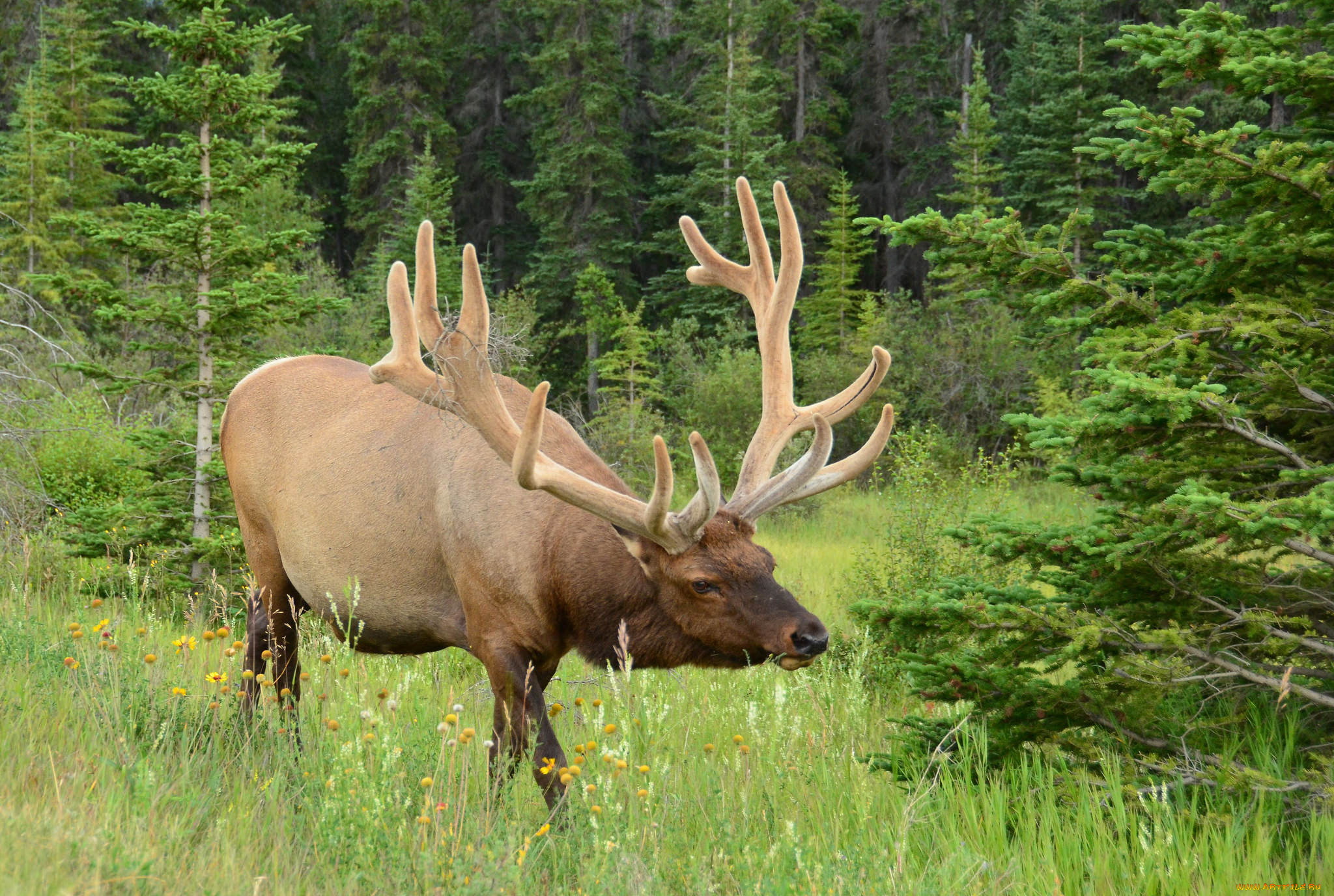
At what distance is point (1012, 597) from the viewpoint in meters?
3.54

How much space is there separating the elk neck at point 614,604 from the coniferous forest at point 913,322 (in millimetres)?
798

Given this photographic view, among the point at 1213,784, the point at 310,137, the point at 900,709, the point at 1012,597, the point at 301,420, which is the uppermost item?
the point at 310,137

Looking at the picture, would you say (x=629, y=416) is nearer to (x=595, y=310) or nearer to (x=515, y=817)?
(x=595, y=310)

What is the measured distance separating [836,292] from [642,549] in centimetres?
2622

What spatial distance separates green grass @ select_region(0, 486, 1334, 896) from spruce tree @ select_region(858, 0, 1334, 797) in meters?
0.26

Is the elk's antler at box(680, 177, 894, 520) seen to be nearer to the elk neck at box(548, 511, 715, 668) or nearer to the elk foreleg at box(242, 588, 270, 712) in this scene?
the elk neck at box(548, 511, 715, 668)

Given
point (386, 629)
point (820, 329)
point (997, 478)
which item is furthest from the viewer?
point (820, 329)

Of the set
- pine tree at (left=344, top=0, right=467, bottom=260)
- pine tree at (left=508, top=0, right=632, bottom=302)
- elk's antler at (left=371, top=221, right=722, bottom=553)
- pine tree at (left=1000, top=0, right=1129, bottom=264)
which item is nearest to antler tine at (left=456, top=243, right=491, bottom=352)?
elk's antler at (left=371, top=221, right=722, bottom=553)

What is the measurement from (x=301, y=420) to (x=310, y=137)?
127ft

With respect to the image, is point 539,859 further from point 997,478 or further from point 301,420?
point 997,478

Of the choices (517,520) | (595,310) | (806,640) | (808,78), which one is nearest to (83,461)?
(517,520)

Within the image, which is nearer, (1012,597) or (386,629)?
(1012,597)

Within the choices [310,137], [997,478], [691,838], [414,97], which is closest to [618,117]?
[414,97]

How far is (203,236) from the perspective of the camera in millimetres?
7848
